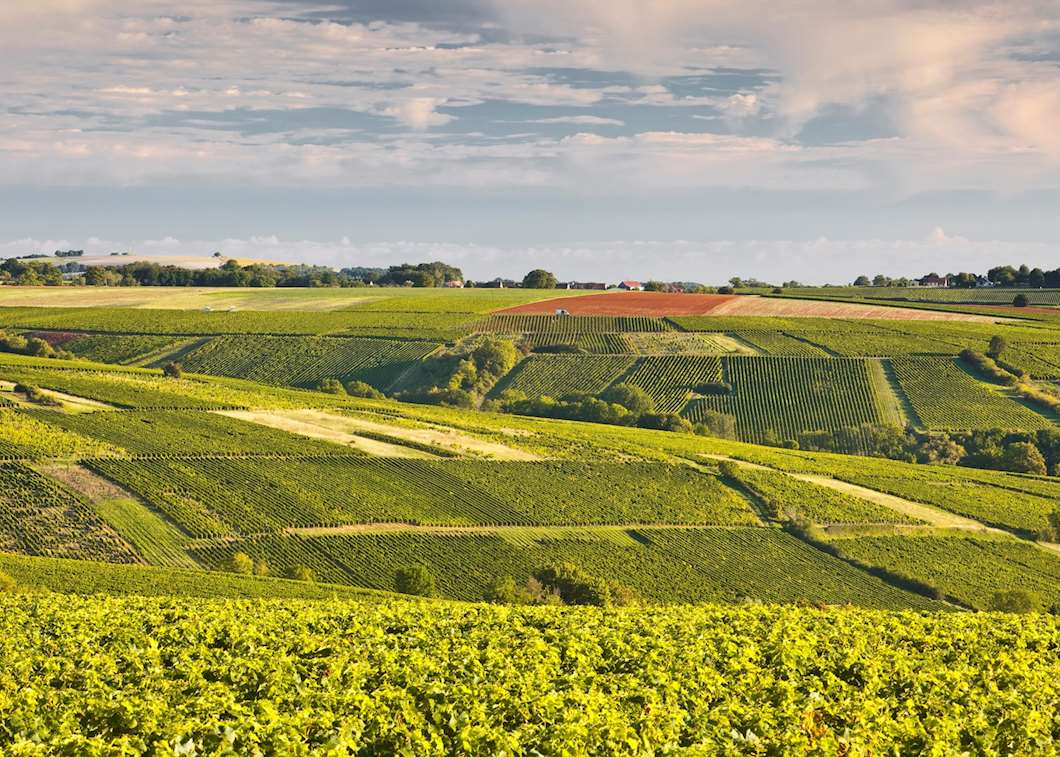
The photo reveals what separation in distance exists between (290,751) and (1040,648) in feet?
66.0

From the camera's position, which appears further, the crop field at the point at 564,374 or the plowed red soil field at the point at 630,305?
the plowed red soil field at the point at 630,305

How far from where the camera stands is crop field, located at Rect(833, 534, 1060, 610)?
6794cm

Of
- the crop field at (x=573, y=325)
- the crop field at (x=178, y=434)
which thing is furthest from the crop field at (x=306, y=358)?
the crop field at (x=178, y=434)

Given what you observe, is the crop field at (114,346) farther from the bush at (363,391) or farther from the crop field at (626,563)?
the crop field at (626,563)

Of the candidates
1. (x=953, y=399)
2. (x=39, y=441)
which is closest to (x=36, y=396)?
(x=39, y=441)

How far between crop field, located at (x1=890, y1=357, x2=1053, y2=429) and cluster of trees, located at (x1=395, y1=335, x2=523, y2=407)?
4867 centimetres

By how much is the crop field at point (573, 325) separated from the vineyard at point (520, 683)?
4950 inches

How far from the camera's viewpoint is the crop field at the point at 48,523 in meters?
61.6

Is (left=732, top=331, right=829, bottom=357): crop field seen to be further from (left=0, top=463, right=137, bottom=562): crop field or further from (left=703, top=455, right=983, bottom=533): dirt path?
(left=0, top=463, right=137, bottom=562): crop field

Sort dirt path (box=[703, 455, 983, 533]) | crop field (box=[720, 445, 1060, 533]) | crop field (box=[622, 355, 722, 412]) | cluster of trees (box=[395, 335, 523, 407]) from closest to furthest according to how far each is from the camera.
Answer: dirt path (box=[703, 455, 983, 533]) < crop field (box=[720, 445, 1060, 533]) < crop field (box=[622, 355, 722, 412]) < cluster of trees (box=[395, 335, 523, 407])

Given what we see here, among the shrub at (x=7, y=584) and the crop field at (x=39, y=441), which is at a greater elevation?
the crop field at (x=39, y=441)

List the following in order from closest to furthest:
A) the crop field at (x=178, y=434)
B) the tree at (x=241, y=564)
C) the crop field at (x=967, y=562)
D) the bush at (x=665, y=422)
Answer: the tree at (x=241, y=564)
the crop field at (x=967, y=562)
the crop field at (x=178, y=434)
the bush at (x=665, y=422)

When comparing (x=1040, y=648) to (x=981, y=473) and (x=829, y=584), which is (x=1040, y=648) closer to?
(x=829, y=584)

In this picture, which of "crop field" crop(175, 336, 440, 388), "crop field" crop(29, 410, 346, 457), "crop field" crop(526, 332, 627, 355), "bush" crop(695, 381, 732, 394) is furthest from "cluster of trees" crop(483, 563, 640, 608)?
"crop field" crop(526, 332, 627, 355)
